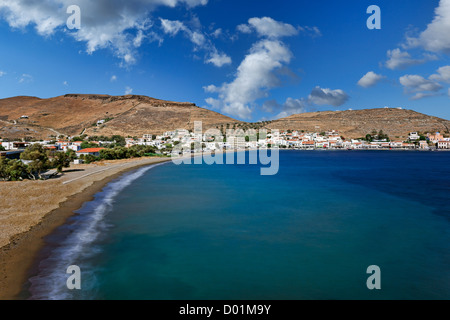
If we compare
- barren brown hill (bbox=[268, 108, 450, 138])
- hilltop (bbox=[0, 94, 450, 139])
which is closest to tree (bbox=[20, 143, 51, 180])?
hilltop (bbox=[0, 94, 450, 139])

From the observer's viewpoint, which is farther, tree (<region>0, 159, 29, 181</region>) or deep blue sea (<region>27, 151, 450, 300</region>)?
tree (<region>0, 159, 29, 181</region>)

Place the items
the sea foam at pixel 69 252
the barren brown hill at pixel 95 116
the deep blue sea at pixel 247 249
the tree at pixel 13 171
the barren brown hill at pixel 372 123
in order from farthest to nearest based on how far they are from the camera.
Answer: the barren brown hill at pixel 372 123 < the barren brown hill at pixel 95 116 < the tree at pixel 13 171 < the deep blue sea at pixel 247 249 < the sea foam at pixel 69 252

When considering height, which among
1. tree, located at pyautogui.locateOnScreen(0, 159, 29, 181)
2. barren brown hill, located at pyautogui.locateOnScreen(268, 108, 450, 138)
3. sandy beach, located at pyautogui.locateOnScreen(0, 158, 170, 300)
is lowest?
sandy beach, located at pyautogui.locateOnScreen(0, 158, 170, 300)

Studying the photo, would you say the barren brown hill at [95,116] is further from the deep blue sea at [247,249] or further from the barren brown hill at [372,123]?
the deep blue sea at [247,249]

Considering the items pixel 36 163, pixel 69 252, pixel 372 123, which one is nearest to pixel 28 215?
pixel 69 252

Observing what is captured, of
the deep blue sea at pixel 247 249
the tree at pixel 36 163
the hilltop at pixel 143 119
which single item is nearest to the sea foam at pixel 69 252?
the deep blue sea at pixel 247 249

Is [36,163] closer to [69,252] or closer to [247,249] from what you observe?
[69,252]

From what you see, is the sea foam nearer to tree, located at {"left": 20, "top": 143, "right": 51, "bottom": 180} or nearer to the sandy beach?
the sandy beach
